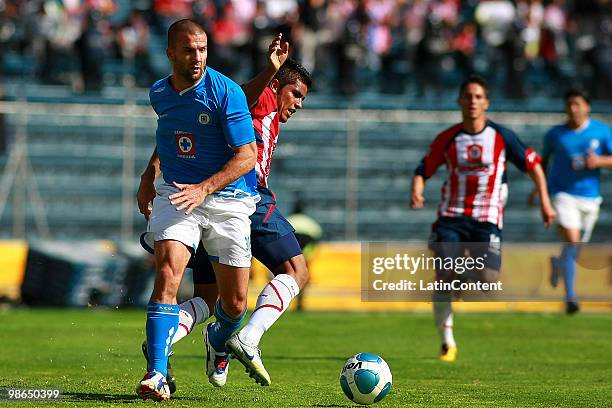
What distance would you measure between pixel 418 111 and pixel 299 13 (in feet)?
14.1

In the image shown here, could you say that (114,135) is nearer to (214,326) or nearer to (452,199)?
(452,199)

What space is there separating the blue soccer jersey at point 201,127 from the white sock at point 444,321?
13.7 ft

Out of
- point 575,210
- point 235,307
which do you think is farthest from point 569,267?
point 235,307

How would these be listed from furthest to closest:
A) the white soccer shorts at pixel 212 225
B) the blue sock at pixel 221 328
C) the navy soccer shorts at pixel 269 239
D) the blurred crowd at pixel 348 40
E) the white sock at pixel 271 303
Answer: the blurred crowd at pixel 348 40, the navy soccer shorts at pixel 269 239, the blue sock at pixel 221 328, the white sock at pixel 271 303, the white soccer shorts at pixel 212 225

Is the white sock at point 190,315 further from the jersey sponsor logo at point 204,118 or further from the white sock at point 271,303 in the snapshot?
the jersey sponsor logo at point 204,118

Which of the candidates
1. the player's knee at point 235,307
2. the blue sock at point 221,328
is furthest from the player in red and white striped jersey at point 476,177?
the player's knee at point 235,307

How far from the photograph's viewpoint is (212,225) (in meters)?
8.11

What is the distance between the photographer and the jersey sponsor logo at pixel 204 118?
7961 mm

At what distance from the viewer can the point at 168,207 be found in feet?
26.2

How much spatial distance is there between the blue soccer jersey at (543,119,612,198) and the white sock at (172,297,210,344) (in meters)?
8.70

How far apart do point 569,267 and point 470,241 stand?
4.83m

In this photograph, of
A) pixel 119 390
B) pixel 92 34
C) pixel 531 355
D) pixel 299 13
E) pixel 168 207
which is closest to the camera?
pixel 168 207

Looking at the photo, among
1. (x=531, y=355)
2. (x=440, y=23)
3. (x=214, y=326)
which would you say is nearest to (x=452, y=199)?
(x=531, y=355)

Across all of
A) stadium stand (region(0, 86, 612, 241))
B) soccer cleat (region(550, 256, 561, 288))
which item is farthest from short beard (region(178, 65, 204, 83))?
stadium stand (region(0, 86, 612, 241))
